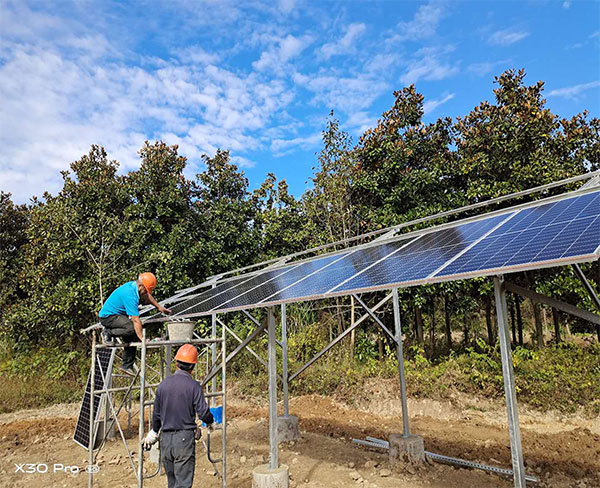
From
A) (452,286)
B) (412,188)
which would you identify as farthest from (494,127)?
(452,286)

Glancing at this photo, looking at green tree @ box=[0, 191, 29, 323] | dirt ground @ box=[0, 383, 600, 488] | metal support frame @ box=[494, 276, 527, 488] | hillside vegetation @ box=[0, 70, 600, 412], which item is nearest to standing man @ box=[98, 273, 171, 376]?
dirt ground @ box=[0, 383, 600, 488]

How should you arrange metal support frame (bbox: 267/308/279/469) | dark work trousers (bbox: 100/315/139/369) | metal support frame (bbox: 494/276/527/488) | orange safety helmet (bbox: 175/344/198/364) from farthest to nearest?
dark work trousers (bbox: 100/315/139/369) < metal support frame (bbox: 267/308/279/469) < orange safety helmet (bbox: 175/344/198/364) < metal support frame (bbox: 494/276/527/488)

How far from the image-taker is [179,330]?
6.59 metres

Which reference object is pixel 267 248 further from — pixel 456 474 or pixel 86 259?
pixel 456 474

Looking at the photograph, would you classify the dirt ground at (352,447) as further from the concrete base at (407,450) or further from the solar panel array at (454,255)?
the solar panel array at (454,255)

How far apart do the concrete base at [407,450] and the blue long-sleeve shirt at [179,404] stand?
387cm

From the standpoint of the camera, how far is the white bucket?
6.56 metres

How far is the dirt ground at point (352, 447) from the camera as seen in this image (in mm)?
6711

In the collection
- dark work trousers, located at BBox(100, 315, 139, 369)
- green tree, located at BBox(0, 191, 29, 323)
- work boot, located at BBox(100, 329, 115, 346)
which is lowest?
work boot, located at BBox(100, 329, 115, 346)

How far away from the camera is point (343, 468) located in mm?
7152

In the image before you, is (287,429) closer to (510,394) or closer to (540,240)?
(510,394)

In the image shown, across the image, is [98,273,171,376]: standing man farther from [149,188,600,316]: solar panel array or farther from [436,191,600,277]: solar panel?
[436,191,600,277]: solar panel

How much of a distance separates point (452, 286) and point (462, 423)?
A: 439cm

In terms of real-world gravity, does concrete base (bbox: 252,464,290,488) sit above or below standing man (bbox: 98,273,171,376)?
below
